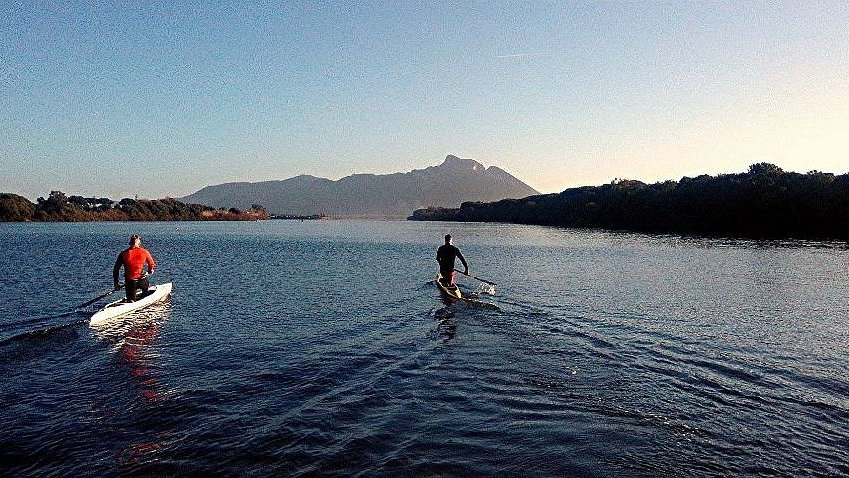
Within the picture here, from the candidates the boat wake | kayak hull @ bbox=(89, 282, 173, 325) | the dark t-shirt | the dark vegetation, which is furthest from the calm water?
the dark vegetation

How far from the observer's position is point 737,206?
111 metres

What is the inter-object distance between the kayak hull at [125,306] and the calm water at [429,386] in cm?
66

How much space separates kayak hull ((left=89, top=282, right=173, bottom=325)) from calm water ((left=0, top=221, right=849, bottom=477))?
655mm

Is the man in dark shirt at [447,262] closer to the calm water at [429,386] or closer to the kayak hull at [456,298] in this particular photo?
the kayak hull at [456,298]

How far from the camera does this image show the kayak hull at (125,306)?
803 inches

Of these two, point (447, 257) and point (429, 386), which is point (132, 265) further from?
point (429, 386)

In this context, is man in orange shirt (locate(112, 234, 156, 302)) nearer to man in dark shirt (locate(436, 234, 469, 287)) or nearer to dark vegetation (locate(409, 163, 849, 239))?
man in dark shirt (locate(436, 234, 469, 287))

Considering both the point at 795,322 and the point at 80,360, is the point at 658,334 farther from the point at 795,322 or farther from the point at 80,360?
the point at 80,360

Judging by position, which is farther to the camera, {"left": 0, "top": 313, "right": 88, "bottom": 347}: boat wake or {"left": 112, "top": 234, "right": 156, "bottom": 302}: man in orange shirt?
{"left": 112, "top": 234, "right": 156, "bottom": 302}: man in orange shirt

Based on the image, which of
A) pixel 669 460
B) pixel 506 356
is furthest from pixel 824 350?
pixel 669 460

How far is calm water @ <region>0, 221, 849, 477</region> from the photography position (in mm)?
9055

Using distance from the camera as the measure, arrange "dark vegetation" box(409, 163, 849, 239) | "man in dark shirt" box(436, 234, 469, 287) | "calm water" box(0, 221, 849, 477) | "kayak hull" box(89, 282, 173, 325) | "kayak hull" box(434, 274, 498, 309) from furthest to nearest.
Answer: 1. "dark vegetation" box(409, 163, 849, 239)
2. "man in dark shirt" box(436, 234, 469, 287)
3. "kayak hull" box(434, 274, 498, 309)
4. "kayak hull" box(89, 282, 173, 325)
5. "calm water" box(0, 221, 849, 477)

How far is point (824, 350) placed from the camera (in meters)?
16.7

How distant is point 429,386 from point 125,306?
16.1 m
